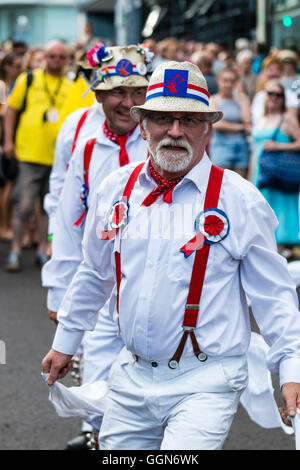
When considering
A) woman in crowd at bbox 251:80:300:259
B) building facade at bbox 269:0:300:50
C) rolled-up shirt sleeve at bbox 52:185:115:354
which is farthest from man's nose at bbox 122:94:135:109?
building facade at bbox 269:0:300:50

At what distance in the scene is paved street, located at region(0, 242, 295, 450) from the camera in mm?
5125

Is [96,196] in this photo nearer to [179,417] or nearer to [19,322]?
[179,417]

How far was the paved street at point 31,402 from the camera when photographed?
5125 millimetres

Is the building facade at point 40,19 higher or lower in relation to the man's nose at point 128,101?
lower

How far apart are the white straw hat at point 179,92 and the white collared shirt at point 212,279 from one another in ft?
0.72

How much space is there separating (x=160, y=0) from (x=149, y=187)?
25.3 m

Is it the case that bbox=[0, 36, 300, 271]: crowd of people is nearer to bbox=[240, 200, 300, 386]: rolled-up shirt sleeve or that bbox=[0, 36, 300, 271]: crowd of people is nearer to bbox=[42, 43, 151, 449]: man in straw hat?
bbox=[42, 43, 151, 449]: man in straw hat

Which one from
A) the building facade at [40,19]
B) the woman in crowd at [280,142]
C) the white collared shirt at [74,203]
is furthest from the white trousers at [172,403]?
the building facade at [40,19]

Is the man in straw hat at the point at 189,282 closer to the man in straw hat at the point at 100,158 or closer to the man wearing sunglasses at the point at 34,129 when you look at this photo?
the man in straw hat at the point at 100,158

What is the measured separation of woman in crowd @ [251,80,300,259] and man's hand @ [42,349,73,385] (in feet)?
21.7

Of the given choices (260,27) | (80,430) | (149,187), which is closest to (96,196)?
(149,187)

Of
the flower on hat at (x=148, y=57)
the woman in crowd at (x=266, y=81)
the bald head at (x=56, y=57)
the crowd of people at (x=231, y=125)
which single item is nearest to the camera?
the flower on hat at (x=148, y=57)

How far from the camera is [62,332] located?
12.4 ft

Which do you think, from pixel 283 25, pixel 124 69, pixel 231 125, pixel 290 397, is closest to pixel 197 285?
pixel 290 397
